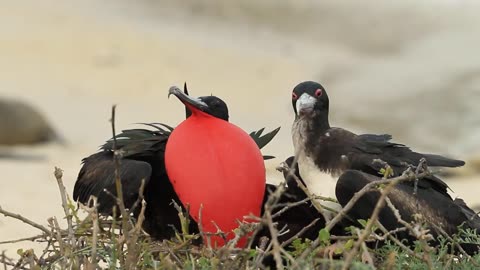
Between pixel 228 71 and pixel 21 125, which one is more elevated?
pixel 228 71

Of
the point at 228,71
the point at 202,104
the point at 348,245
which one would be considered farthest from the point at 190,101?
the point at 228,71

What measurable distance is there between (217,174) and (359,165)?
1.46 ft

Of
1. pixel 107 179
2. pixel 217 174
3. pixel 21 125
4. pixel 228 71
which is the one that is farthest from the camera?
pixel 228 71

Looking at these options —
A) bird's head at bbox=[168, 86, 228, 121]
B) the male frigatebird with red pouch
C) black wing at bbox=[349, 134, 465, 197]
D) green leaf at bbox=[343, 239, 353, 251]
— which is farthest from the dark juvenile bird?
green leaf at bbox=[343, 239, 353, 251]

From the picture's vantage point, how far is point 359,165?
3.23m

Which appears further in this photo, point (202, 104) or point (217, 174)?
point (202, 104)

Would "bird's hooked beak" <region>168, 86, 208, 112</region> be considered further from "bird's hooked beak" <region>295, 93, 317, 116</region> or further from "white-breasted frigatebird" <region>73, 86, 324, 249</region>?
"bird's hooked beak" <region>295, 93, 317, 116</region>

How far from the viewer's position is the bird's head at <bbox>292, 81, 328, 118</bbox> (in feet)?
11.3

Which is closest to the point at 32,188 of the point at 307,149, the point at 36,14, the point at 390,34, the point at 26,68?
the point at 307,149

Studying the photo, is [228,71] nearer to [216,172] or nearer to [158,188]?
[158,188]

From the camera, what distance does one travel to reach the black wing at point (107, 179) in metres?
3.10

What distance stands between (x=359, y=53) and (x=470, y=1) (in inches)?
101

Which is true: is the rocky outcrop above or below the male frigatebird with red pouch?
below

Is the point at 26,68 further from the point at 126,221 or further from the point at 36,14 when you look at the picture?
the point at 126,221
